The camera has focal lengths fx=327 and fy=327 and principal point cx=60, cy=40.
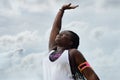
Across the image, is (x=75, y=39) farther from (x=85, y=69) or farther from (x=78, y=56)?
(x=85, y=69)

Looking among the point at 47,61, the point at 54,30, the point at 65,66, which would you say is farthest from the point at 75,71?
the point at 54,30

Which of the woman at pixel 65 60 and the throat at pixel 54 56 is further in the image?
the throat at pixel 54 56

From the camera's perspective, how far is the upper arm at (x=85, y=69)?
5777 mm

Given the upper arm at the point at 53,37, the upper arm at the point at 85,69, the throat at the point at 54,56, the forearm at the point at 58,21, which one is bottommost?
the upper arm at the point at 85,69

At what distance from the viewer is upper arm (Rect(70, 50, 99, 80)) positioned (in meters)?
5.78

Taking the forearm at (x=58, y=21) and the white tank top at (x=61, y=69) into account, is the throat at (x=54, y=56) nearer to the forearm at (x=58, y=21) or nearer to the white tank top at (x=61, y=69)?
the white tank top at (x=61, y=69)

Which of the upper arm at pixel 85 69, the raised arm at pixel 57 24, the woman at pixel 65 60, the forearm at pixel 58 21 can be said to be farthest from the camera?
the forearm at pixel 58 21

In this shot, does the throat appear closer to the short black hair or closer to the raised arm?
the short black hair

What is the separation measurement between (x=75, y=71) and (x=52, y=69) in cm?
44

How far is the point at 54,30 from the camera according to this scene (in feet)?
23.8

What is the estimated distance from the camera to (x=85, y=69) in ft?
19.3

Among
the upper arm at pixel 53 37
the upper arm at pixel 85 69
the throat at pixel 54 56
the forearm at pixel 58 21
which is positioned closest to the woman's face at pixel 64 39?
the throat at pixel 54 56

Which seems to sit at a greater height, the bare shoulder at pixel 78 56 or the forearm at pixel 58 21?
the forearm at pixel 58 21

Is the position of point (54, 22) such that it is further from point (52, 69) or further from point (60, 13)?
point (52, 69)
